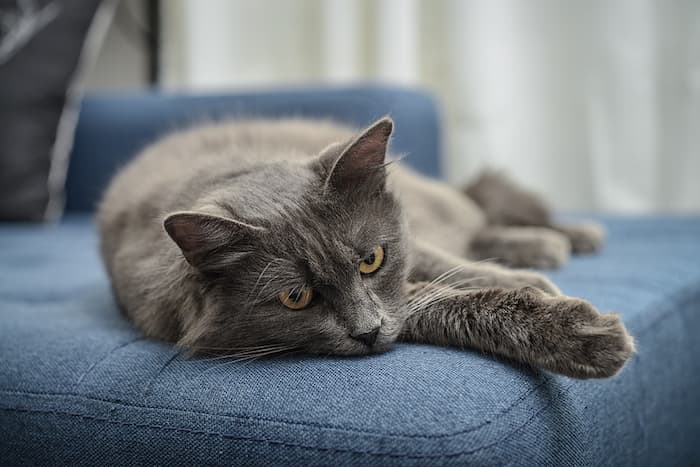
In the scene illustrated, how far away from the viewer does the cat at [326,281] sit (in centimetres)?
98

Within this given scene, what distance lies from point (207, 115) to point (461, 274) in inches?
64.2

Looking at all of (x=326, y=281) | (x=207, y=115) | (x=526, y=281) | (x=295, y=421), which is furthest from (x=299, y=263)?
(x=207, y=115)

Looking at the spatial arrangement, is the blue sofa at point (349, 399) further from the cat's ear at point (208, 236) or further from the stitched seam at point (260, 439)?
the cat's ear at point (208, 236)

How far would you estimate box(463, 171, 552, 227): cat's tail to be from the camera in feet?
6.18

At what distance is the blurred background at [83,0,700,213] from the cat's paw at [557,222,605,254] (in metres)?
0.82

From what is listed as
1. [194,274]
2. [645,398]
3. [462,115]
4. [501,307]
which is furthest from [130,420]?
[462,115]

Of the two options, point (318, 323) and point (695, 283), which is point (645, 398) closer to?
point (695, 283)

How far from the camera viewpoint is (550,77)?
259cm

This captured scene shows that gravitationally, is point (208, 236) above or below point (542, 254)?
above

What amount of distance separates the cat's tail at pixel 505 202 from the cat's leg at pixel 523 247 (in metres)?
0.10

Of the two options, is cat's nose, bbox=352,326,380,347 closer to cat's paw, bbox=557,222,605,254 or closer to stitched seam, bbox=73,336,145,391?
stitched seam, bbox=73,336,145,391

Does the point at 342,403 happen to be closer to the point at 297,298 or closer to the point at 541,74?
the point at 297,298

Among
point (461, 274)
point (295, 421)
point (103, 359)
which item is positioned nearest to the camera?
point (295, 421)

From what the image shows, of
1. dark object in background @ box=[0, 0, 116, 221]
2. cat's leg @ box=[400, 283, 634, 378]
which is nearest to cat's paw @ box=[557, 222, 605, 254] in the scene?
cat's leg @ box=[400, 283, 634, 378]
